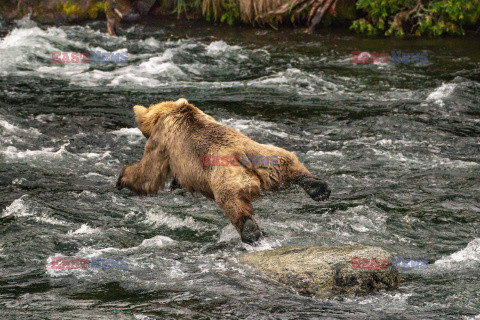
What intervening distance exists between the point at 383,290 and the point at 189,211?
8.11ft

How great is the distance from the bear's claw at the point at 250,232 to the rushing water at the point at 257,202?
249 mm

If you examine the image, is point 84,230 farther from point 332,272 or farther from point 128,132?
point 128,132

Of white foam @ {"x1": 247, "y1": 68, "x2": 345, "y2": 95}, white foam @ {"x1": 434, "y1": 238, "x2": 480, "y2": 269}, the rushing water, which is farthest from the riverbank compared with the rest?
white foam @ {"x1": 434, "y1": 238, "x2": 480, "y2": 269}

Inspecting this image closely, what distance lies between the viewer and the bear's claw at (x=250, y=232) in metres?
4.79

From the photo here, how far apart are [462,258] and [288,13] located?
10.7 m

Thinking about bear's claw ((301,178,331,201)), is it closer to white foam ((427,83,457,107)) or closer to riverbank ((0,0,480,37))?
white foam ((427,83,457,107))

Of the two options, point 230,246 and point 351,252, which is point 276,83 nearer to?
point 230,246

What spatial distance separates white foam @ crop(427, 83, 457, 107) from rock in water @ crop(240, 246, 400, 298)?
5.31 meters

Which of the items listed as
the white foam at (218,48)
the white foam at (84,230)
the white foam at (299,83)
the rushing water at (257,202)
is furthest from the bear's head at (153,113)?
the white foam at (218,48)

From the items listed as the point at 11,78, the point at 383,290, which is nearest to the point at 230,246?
the point at 383,290

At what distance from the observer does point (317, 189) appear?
5246 millimetres

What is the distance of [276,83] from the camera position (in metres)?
10.7

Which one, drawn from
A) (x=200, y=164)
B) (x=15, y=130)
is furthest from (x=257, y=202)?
(x=15, y=130)

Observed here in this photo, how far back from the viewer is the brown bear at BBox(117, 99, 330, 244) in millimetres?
5086
